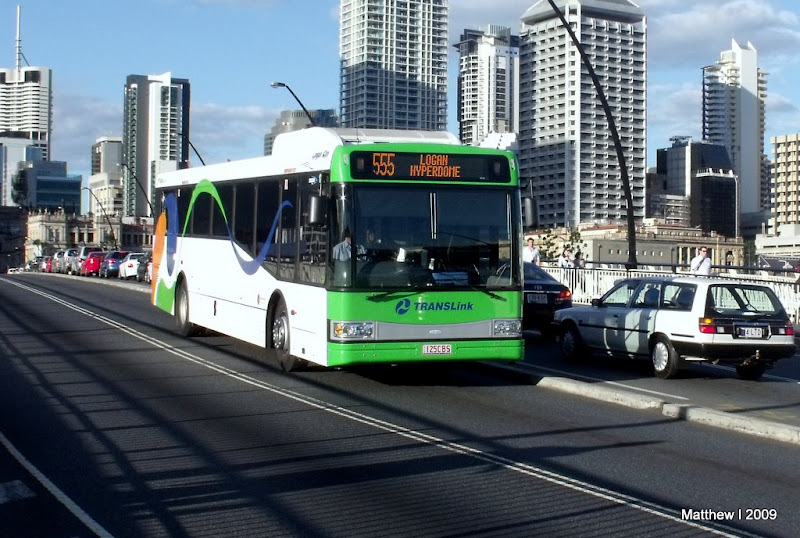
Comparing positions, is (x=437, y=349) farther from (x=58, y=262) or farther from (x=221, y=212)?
(x=58, y=262)

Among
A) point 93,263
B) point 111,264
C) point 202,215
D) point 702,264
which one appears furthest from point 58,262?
point 202,215

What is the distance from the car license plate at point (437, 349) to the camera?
13.8m

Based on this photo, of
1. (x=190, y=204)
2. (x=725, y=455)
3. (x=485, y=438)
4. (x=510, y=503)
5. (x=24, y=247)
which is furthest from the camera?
(x=24, y=247)

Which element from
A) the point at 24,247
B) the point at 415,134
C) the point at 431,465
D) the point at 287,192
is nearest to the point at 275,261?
the point at 287,192

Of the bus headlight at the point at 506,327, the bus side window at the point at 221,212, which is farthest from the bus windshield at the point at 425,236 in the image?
the bus side window at the point at 221,212

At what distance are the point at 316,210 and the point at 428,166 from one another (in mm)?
1550

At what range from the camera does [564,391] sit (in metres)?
14.2

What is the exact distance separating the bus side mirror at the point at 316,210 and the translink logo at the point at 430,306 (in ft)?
4.71

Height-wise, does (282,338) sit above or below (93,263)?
below

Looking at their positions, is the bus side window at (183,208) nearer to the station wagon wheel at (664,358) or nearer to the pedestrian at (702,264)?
the station wagon wheel at (664,358)

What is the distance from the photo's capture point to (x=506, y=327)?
46.6ft

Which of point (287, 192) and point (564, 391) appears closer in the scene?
point (564, 391)

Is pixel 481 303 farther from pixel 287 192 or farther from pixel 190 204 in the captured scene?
pixel 190 204

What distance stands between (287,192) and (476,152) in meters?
2.90
